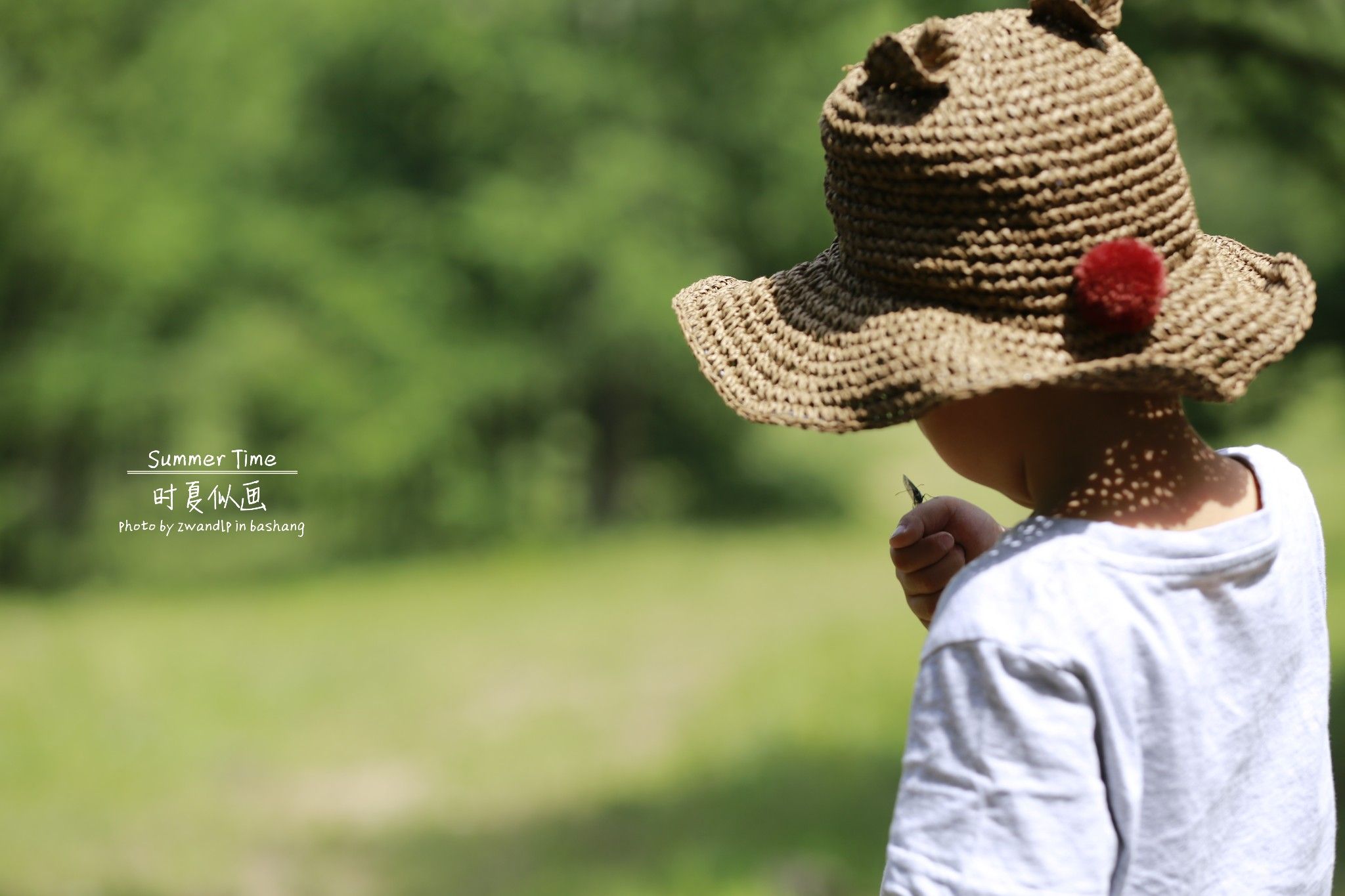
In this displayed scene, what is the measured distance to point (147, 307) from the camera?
767 cm

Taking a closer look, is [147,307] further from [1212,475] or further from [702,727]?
[1212,475]

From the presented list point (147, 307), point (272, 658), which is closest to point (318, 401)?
point (147, 307)

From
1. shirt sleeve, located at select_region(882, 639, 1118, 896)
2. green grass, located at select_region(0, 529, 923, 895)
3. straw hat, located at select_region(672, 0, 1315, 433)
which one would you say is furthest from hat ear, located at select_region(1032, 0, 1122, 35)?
green grass, located at select_region(0, 529, 923, 895)

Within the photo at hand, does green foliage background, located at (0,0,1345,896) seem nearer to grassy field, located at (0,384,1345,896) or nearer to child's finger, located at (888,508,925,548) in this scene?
grassy field, located at (0,384,1345,896)

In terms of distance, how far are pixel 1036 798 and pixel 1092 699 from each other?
0.26 feet

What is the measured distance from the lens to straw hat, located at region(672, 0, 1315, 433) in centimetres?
100

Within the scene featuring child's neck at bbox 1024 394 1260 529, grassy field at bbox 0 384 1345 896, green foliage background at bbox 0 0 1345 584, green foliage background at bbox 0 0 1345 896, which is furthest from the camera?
green foliage background at bbox 0 0 1345 584

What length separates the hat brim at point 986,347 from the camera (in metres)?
0.99

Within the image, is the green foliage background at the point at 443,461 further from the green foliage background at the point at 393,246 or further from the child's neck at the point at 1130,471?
the child's neck at the point at 1130,471

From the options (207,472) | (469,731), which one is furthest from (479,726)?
(207,472)

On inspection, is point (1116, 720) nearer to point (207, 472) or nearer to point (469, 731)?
point (469, 731)

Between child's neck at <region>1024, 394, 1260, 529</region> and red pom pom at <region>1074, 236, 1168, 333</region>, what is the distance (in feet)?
0.32

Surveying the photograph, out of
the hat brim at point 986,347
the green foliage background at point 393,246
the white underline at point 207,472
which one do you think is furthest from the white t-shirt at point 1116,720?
the white underline at point 207,472

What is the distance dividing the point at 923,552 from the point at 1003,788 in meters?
0.38
